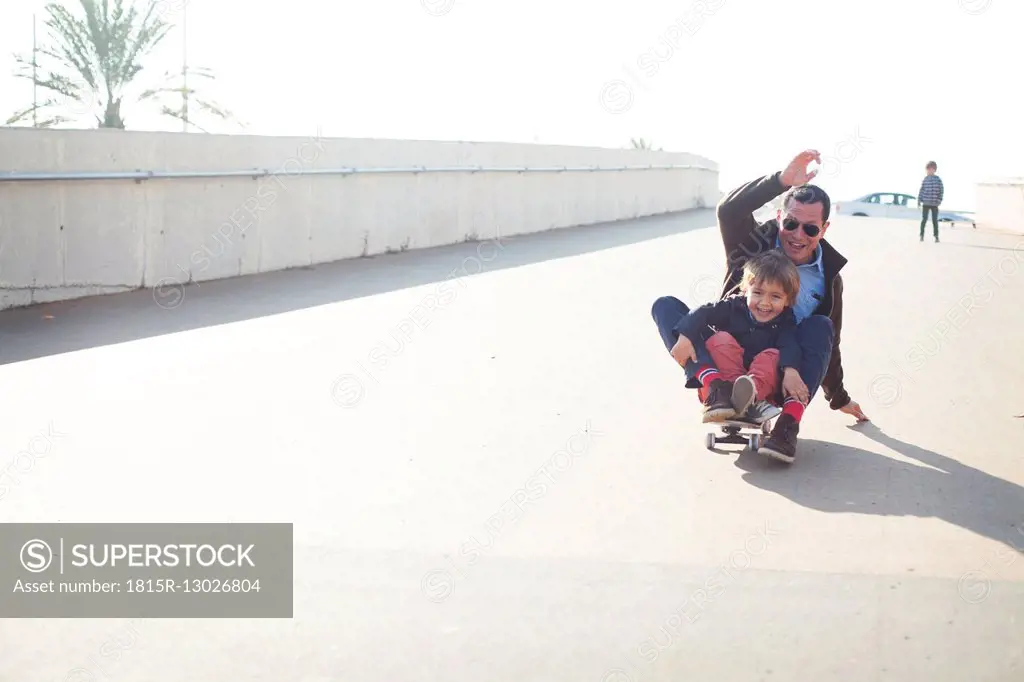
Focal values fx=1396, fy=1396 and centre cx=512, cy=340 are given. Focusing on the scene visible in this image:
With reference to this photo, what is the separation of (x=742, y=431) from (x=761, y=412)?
0.61 feet

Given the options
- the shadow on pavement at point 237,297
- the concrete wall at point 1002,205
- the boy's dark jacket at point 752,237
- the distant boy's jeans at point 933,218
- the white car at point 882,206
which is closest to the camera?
the boy's dark jacket at point 752,237

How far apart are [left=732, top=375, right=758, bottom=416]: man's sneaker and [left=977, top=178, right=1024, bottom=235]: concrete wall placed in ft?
78.5

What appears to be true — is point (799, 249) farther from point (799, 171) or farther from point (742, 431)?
point (742, 431)

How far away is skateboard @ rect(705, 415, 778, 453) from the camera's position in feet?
21.1

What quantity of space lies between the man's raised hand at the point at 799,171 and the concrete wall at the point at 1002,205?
77.3 ft

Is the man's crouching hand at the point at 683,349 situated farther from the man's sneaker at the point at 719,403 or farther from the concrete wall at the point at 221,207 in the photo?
the concrete wall at the point at 221,207

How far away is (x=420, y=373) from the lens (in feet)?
28.4

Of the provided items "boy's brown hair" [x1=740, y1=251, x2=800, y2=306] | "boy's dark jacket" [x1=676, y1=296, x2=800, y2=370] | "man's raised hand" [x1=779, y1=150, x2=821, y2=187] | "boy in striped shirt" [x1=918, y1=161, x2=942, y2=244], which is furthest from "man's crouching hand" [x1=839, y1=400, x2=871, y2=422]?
"boy in striped shirt" [x1=918, y1=161, x2=942, y2=244]

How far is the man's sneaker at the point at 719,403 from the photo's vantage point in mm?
6316

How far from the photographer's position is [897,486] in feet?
19.9

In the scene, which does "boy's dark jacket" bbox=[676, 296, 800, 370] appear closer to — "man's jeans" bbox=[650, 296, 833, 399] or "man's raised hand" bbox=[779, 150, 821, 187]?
"man's jeans" bbox=[650, 296, 833, 399]

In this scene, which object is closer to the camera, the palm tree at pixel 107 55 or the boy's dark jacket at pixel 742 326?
the boy's dark jacket at pixel 742 326

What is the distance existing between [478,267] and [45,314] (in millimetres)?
5608

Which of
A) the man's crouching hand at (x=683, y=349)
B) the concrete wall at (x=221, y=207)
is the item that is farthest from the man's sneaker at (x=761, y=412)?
the concrete wall at (x=221, y=207)
